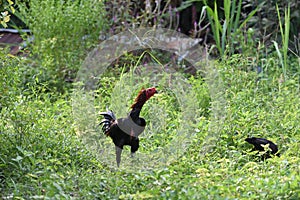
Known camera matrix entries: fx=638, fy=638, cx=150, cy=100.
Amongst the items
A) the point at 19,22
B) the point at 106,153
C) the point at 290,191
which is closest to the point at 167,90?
the point at 106,153

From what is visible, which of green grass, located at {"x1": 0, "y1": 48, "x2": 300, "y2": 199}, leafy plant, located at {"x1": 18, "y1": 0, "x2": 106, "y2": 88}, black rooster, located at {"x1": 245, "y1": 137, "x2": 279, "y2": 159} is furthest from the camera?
leafy plant, located at {"x1": 18, "y1": 0, "x2": 106, "y2": 88}

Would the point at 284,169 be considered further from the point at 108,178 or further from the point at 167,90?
the point at 167,90

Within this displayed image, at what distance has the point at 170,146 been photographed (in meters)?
4.54

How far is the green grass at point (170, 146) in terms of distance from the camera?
3650 mm

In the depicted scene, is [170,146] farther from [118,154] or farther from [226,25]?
[226,25]

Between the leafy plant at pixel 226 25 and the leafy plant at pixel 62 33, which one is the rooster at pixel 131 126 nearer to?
the leafy plant at pixel 226 25

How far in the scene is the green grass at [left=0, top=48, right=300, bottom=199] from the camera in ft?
12.0

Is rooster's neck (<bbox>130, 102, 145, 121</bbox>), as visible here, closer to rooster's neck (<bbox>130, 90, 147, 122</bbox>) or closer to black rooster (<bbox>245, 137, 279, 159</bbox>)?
rooster's neck (<bbox>130, 90, 147, 122</bbox>)

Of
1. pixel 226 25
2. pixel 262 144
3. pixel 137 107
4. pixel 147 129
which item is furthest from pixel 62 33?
pixel 262 144

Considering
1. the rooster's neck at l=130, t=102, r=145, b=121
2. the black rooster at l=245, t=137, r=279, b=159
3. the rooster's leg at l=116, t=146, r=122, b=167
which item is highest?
the rooster's neck at l=130, t=102, r=145, b=121

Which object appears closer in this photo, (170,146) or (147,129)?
(170,146)

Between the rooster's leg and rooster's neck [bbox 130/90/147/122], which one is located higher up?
rooster's neck [bbox 130/90/147/122]

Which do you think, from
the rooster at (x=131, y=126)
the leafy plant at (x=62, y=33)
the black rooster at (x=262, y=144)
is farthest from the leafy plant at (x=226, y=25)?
the rooster at (x=131, y=126)

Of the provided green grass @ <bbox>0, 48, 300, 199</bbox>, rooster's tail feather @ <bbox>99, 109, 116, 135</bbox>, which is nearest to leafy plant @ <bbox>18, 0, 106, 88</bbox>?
green grass @ <bbox>0, 48, 300, 199</bbox>
